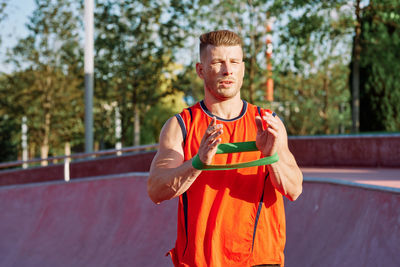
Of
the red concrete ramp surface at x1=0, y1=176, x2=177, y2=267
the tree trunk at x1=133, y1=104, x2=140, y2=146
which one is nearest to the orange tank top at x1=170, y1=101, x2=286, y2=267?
the red concrete ramp surface at x1=0, y1=176, x2=177, y2=267

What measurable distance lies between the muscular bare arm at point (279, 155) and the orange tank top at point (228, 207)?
15cm

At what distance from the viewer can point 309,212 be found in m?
7.99

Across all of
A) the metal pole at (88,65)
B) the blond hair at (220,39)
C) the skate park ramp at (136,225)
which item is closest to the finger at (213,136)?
the blond hair at (220,39)

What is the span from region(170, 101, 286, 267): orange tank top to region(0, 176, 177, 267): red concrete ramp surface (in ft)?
18.3

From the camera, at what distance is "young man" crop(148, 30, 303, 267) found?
2.57m

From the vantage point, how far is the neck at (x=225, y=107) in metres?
2.65

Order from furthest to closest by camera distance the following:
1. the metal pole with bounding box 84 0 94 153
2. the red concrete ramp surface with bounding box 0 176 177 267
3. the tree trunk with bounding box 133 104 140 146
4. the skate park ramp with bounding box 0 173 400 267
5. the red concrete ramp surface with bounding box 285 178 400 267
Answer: the tree trunk with bounding box 133 104 140 146, the metal pole with bounding box 84 0 94 153, the red concrete ramp surface with bounding box 0 176 177 267, the skate park ramp with bounding box 0 173 400 267, the red concrete ramp surface with bounding box 285 178 400 267

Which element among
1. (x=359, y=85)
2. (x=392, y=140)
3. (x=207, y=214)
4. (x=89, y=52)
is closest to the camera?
(x=207, y=214)

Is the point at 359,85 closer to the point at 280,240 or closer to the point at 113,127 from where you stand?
the point at 113,127

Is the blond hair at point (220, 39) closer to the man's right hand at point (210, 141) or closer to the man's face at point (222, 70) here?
the man's face at point (222, 70)

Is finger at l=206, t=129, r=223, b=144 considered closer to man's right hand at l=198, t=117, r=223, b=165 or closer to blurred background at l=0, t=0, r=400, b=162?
man's right hand at l=198, t=117, r=223, b=165

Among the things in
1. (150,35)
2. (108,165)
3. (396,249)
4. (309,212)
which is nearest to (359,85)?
(150,35)

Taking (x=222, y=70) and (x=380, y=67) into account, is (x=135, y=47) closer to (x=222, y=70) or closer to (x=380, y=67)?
(x=380, y=67)

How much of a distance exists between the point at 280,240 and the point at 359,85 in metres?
18.4
